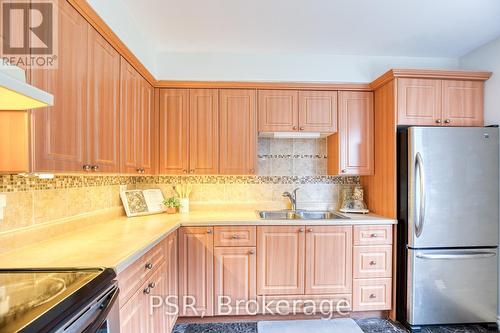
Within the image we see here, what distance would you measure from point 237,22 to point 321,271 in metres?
2.29

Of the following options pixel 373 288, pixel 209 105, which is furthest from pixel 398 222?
pixel 209 105

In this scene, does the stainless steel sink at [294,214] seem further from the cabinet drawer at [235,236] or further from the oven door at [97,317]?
the oven door at [97,317]

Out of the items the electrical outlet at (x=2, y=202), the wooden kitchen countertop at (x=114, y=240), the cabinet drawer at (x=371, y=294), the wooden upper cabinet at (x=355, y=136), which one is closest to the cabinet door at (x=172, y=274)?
the wooden kitchen countertop at (x=114, y=240)

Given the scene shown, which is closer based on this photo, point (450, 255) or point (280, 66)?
point (450, 255)

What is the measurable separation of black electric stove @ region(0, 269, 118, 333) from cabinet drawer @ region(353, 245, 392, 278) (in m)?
2.01

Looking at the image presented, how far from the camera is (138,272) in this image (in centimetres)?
142

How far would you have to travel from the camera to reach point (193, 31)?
2352mm

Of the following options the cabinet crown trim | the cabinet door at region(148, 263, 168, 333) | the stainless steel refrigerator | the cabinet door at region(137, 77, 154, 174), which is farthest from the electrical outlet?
the cabinet crown trim

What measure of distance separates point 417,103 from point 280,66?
4.43 ft

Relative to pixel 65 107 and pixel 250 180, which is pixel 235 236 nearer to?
pixel 250 180

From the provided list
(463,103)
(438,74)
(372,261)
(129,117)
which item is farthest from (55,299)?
(463,103)

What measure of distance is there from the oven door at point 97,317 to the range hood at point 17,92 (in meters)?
0.72

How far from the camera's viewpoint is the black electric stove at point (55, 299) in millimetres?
723

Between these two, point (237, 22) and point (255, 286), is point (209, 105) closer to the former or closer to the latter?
point (237, 22)
